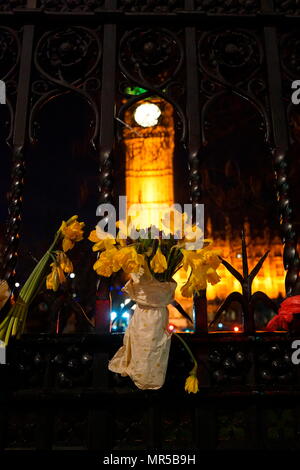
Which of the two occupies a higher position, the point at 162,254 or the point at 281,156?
the point at 281,156

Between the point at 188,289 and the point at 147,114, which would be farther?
the point at 147,114

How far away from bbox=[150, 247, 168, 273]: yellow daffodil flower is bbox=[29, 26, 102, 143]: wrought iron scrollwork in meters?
1.62

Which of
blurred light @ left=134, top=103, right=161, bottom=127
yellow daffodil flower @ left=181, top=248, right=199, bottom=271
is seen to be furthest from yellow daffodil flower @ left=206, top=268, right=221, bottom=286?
blurred light @ left=134, top=103, right=161, bottom=127

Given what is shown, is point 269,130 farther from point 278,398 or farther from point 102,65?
point 278,398

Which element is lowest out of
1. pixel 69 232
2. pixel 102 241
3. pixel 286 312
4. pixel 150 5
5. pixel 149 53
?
pixel 286 312

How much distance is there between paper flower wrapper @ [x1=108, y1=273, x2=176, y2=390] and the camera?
247cm

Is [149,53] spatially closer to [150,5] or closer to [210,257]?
[150,5]

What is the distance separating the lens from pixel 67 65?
374 cm

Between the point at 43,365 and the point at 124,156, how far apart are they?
1304 cm

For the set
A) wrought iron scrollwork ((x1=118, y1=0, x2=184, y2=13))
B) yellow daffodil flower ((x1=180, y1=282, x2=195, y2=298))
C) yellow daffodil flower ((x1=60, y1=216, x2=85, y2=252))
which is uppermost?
wrought iron scrollwork ((x1=118, y1=0, x2=184, y2=13))

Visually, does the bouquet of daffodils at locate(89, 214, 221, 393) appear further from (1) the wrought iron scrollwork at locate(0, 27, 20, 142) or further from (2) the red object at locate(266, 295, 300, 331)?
(1) the wrought iron scrollwork at locate(0, 27, 20, 142)

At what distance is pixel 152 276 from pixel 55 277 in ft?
2.39

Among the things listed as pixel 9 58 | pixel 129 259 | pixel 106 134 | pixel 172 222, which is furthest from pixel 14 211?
pixel 9 58

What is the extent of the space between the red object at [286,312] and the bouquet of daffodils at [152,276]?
30.4 inches
